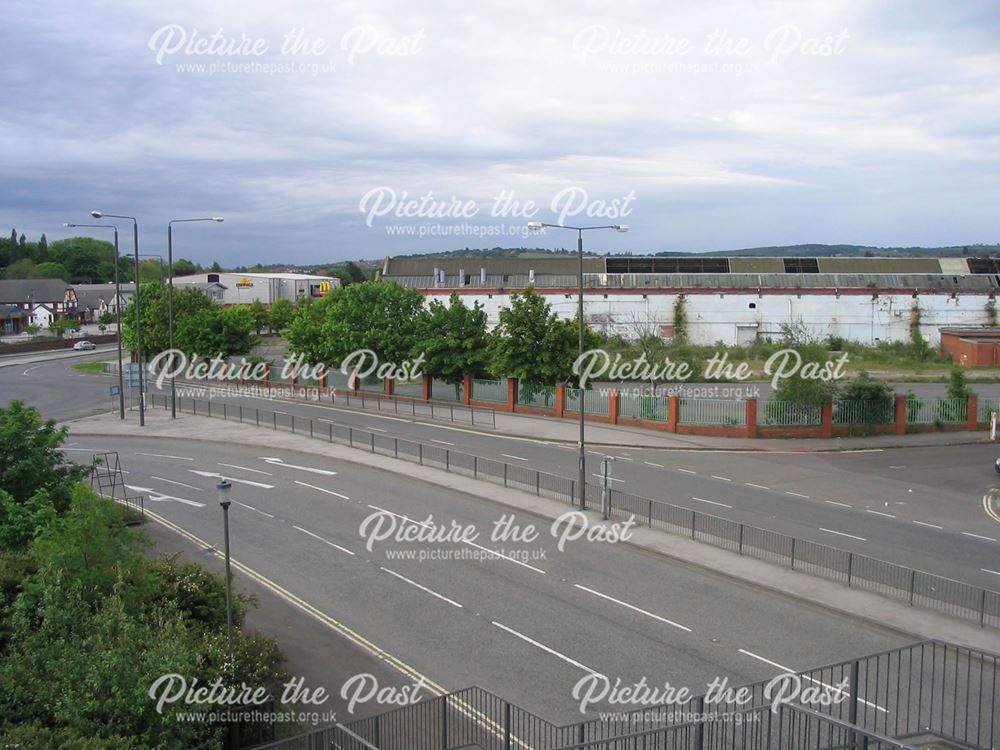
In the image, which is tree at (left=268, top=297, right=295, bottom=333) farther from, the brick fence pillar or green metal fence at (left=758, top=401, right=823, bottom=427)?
the brick fence pillar

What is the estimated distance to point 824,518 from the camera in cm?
2536

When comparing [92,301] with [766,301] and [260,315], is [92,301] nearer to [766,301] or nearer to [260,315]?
[260,315]

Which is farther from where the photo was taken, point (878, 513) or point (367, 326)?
point (367, 326)

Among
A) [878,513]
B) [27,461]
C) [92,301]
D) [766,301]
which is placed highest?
[92,301]

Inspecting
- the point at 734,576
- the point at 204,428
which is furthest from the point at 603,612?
the point at 204,428

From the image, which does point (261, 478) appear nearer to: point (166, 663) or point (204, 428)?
point (204, 428)

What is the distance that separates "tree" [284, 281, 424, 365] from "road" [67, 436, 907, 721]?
2066 cm

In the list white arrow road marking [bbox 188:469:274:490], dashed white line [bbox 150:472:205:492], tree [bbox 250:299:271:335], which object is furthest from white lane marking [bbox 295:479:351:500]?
tree [bbox 250:299:271:335]

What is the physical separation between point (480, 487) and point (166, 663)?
682 inches

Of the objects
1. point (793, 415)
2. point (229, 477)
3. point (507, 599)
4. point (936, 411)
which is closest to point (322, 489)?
point (229, 477)

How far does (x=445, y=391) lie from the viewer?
48.8m

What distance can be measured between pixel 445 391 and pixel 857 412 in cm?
2141

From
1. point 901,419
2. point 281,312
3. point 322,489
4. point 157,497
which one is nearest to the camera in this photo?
point 157,497

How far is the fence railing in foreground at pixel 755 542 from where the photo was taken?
18188 millimetres
